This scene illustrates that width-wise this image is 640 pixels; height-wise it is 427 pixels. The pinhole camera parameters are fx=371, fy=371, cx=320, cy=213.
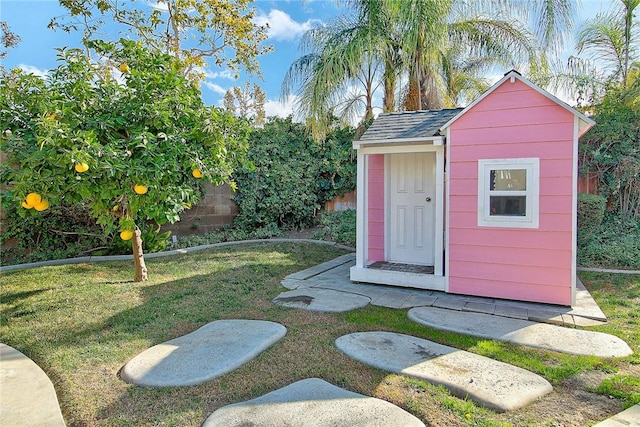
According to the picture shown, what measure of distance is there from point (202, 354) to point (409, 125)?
13.9ft

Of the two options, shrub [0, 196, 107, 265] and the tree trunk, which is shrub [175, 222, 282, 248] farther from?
the tree trunk

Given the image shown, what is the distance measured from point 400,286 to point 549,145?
2.60 m

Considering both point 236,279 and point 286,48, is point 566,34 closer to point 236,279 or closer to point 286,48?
point 286,48

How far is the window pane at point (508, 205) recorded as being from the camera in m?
4.59

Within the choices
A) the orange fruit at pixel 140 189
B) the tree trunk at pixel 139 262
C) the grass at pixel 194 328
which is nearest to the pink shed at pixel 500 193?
the grass at pixel 194 328

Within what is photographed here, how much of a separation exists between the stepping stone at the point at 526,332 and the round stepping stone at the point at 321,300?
2.36 ft

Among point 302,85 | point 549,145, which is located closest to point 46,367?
point 549,145

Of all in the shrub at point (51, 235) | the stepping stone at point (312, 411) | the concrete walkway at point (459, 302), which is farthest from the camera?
the shrub at point (51, 235)

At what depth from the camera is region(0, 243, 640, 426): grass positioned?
2.40 metres

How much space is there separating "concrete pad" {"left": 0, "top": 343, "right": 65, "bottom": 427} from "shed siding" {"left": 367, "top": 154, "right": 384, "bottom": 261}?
459 cm

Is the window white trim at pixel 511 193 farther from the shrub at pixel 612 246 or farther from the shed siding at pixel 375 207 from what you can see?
Answer: the shrub at pixel 612 246

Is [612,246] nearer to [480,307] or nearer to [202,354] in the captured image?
[480,307]

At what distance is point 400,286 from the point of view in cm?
532

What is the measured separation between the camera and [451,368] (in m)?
2.84
